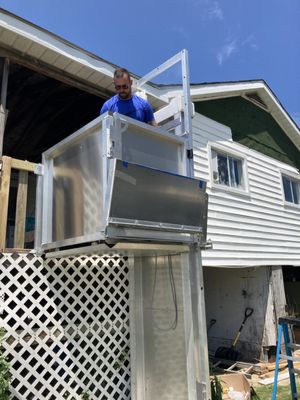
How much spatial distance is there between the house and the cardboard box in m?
1.68

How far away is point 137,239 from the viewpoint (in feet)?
9.53

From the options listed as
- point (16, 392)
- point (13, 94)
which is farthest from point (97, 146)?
point (13, 94)

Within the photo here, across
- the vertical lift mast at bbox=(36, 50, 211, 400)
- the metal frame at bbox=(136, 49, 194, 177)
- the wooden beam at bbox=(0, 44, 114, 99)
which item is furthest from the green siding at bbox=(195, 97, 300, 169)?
the vertical lift mast at bbox=(36, 50, 211, 400)

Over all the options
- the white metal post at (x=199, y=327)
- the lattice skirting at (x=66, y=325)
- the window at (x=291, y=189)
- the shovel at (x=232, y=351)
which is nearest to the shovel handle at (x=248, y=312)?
the shovel at (x=232, y=351)

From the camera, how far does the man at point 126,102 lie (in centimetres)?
334

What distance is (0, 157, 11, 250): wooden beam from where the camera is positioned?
3.39 meters

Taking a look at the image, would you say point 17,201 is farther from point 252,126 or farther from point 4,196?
point 252,126

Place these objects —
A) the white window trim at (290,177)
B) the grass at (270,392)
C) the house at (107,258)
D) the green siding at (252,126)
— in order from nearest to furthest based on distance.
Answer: the house at (107,258) → the grass at (270,392) → the green siding at (252,126) → the white window trim at (290,177)

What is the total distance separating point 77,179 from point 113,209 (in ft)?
2.08

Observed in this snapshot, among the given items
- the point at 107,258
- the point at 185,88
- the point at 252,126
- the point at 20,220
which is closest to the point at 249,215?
the point at 252,126

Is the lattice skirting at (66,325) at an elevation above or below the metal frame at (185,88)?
below

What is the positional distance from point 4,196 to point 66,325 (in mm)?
1507

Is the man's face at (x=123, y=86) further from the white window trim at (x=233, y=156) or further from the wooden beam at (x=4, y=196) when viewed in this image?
the white window trim at (x=233, y=156)

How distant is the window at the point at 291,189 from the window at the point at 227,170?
2.38 m
